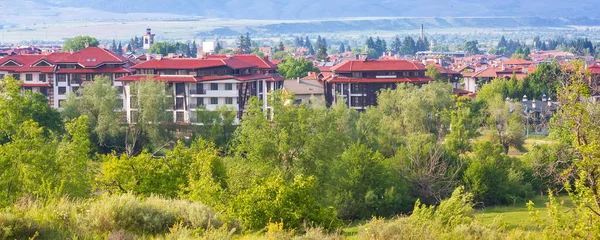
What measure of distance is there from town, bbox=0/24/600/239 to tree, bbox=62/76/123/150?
10cm

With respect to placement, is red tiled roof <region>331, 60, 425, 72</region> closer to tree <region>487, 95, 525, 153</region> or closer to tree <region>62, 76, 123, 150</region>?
tree <region>487, 95, 525, 153</region>

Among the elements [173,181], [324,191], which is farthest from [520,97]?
[173,181]

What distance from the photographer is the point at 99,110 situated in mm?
47375

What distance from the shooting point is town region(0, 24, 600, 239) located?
13953 mm

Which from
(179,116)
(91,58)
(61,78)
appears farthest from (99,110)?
(91,58)

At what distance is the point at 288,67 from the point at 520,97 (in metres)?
22.9

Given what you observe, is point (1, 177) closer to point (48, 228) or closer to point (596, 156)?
point (48, 228)

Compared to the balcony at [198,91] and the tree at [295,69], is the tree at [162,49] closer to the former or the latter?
the tree at [295,69]

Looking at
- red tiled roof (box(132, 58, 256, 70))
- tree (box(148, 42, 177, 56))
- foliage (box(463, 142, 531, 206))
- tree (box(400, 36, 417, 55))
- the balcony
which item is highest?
tree (box(400, 36, 417, 55))

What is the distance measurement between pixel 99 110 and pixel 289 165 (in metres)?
20.3

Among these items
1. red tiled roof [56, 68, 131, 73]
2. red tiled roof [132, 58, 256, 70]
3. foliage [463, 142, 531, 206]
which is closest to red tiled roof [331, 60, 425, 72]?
red tiled roof [132, 58, 256, 70]

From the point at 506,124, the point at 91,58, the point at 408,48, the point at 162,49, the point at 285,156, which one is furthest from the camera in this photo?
the point at 408,48

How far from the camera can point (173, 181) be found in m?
24.5

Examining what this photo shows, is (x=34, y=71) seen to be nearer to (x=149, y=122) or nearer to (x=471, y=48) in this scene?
(x=149, y=122)
